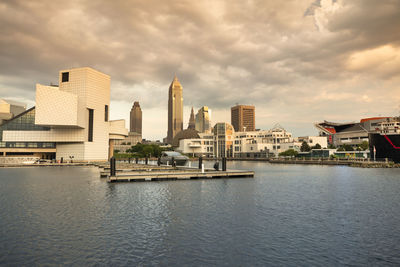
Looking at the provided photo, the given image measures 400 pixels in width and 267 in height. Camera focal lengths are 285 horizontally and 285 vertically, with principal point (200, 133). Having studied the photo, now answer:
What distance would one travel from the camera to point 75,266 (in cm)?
1218

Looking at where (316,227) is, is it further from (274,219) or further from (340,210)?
(340,210)

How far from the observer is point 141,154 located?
159750mm

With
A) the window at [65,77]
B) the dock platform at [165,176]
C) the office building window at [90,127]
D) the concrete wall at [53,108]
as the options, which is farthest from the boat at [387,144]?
the window at [65,77]

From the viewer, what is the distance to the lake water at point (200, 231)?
13172 millimetres

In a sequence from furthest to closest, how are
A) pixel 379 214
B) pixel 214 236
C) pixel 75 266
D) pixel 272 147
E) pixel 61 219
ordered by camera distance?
pixel 272 147
pixel 379 214
pixel 61 219
pixel 214 236
pixel 75 266

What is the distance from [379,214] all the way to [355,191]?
42.7 ft

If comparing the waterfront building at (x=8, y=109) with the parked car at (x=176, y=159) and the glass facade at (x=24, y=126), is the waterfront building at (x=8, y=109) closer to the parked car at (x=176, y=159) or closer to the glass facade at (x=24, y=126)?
the glass facade at (x=24, y=126)

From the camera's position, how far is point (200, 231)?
17.2 m

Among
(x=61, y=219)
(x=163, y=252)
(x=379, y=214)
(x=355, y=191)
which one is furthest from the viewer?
(x=355, y=191)

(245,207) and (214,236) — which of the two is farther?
(245,207)

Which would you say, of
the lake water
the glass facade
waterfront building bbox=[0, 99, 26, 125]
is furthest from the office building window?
the lake water

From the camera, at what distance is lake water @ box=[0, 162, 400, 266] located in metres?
13.2

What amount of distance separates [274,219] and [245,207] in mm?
4565

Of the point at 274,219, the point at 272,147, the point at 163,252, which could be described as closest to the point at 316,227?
the point at 274,219
